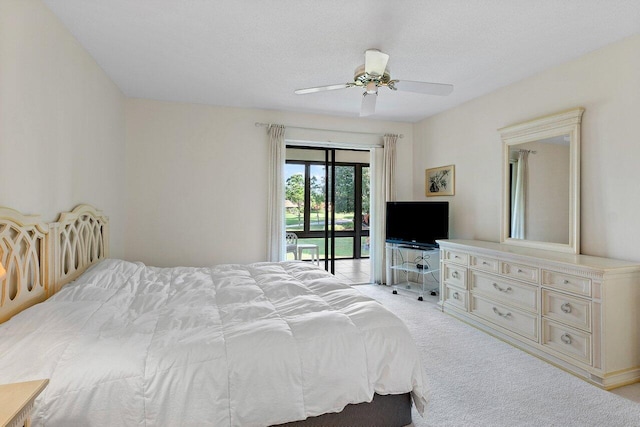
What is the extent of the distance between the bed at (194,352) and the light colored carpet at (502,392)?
497mm

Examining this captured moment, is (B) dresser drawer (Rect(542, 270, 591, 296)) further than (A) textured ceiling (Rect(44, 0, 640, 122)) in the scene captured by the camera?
Yes

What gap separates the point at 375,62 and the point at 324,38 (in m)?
0.55

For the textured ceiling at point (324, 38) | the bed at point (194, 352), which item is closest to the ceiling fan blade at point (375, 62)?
the textured ceiling at point (324, 38)

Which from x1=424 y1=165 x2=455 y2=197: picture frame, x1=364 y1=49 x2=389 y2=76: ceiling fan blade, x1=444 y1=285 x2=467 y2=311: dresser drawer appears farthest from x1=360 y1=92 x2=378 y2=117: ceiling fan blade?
x1=444 y1=285 x2=467 y2=311: dresser drawer

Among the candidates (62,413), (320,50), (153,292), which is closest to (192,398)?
(62,413)

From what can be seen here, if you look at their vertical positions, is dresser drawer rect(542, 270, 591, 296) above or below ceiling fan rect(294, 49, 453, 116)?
below

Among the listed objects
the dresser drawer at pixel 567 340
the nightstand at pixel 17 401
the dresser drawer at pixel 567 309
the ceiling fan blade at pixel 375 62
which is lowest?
the dresser drawer at pixel 567 340

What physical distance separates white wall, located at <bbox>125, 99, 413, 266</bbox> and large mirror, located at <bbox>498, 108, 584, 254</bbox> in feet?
9.73

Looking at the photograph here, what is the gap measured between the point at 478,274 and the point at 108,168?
14.2 feet

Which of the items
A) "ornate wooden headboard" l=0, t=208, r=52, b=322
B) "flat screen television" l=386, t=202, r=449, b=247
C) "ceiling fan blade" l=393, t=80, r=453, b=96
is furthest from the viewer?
"flat screen television" l=386, t=202, r=449, b=247

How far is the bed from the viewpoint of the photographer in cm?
142

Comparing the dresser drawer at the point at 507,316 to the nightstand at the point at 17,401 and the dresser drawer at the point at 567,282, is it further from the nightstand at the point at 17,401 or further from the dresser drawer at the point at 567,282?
the nightstand at the point at 17,401

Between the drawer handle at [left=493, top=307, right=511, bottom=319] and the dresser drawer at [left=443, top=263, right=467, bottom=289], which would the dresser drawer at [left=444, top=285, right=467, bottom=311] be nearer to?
the dresser drawer at [left=443, top=263, right=467, bottom=289]

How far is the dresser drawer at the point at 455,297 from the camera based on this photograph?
3.84 meters
